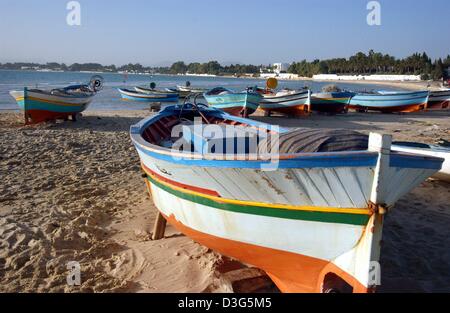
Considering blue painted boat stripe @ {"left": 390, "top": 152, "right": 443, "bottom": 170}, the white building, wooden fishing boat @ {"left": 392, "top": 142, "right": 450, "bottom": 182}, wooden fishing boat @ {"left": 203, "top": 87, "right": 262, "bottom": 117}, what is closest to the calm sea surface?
wooden fishing boat @ {"left": 203, "top": 87, "right": 262, "bottom": 117}

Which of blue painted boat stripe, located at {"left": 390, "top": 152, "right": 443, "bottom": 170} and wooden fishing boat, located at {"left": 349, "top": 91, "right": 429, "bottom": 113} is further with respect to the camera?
wooden fishing boat, located at {"left": 349, "top": 91, "right": 429, "bottom": 113}

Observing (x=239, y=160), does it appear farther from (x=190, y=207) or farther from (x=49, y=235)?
(x=49, y=235)

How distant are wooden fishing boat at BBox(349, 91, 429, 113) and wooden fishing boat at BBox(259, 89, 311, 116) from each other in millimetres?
4915

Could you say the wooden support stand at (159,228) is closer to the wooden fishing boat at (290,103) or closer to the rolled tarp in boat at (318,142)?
the rolled tarp in boat at (318,142)

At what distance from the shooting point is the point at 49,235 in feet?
16.0

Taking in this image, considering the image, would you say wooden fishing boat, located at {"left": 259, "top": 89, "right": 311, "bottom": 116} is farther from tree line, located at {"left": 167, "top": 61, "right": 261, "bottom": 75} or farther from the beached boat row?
tree line, located at {"left": 167, "top": 61, "right": 261, "bottom": 75}

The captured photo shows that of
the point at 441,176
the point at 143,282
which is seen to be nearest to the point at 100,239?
A: the point at 143,282

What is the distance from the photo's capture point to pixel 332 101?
20438 millimetres

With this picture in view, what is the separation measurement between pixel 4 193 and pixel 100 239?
274 centimetres

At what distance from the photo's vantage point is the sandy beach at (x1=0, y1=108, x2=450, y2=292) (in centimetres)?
382

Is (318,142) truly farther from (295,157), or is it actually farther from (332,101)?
(332,101)

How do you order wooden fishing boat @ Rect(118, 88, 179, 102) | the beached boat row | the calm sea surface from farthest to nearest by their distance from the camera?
the calm sea surface → wooden fishing boat @ Rect(118, 88, 179, 102) → the beached boat row

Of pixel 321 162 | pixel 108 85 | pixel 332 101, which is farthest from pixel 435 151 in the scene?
pixel 108 85
